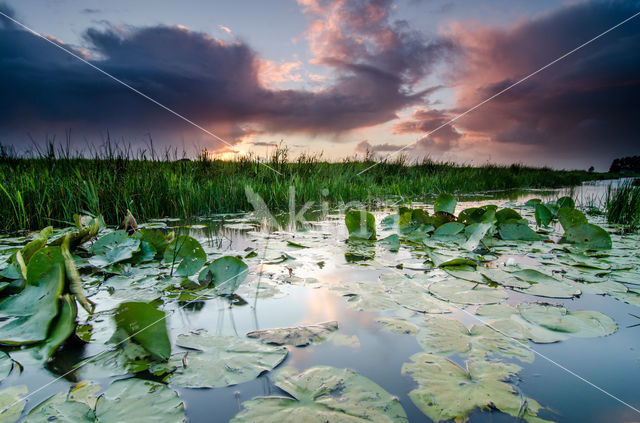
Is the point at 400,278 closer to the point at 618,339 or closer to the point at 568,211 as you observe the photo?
the point at 618,339

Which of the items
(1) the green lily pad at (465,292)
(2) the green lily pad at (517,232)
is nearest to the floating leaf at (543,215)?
(2) the green lily pad at (517,232)

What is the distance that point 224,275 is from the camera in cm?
160

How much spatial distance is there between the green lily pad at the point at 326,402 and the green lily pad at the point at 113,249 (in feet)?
4.54

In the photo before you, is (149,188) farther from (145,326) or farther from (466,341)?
(466,341)

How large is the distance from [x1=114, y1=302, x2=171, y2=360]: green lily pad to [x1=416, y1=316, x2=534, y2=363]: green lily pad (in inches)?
32.7

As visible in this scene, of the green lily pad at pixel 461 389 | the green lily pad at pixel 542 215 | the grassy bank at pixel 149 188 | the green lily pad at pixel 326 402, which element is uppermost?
the grassy bank at pixel 149 188

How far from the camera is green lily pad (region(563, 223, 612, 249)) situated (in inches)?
93.4

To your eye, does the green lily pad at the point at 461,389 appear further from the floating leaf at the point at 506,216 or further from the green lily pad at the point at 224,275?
the floating leaf at the point at 506,216

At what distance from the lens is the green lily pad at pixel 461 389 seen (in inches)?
31.0

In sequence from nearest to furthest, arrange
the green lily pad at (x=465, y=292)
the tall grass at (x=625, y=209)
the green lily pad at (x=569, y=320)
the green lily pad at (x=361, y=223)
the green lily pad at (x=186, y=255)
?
the green lily pad at (x=569, y=320) → the green lily pad at (x=465, y=292) → the green lily pad at (x=186, y=255) → the green lily pad at (x=361, y=223) → the tall grass at (x=625, y=209)

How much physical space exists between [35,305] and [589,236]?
339cm

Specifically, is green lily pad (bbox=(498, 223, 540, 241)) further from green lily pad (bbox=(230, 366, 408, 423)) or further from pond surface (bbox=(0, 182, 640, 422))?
green lily pad (bbox=(230, 366, 408, 423))

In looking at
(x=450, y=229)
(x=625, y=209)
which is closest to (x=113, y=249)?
(x=450, y=229)

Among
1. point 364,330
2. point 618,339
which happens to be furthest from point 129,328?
point 618,339
